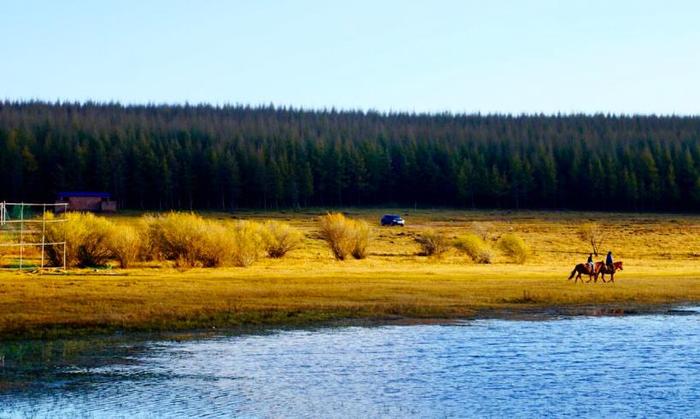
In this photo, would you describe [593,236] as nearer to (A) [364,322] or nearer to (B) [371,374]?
(A) [364,322]

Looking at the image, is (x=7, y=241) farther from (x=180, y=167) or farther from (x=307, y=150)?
(x=307, y=150)

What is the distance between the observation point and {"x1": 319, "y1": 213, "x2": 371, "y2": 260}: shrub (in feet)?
210

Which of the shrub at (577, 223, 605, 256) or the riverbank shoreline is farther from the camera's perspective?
the shrub at (577, 223, 605, 256)

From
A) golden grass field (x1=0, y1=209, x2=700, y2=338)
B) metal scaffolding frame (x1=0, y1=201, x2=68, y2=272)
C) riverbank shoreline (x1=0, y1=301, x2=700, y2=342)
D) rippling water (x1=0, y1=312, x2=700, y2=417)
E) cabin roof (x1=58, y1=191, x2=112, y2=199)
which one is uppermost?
cabin roof (x1=58, y1=191, x2=112, y2=199)

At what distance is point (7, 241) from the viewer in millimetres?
59906

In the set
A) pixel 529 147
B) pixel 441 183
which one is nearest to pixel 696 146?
pixel 529 147

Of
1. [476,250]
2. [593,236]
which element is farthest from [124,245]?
[593,236]

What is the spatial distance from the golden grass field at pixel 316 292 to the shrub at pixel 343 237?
94 cm

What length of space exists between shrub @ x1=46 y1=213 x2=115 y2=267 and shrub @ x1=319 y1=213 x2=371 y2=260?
14566mm

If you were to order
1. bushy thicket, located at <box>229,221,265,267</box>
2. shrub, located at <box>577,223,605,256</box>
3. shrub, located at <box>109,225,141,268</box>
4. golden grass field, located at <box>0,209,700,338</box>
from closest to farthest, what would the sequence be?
golden grass field, located at <box>0,209,700,338</box>, shrub, located at <box>109,225,141,268</box>, bushy thicket, located at <box>229,221,265,267</box>, shrub, located at <box>577,223,605,256</box>

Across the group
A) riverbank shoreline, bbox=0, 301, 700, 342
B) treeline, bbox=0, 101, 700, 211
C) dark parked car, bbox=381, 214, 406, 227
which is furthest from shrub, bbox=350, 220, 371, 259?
treeline, bbox=0, 101, 700, 211

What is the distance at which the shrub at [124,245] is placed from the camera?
54.3 m

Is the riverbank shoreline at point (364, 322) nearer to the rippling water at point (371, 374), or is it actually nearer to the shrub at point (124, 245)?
the rippling water at point (371, 374)

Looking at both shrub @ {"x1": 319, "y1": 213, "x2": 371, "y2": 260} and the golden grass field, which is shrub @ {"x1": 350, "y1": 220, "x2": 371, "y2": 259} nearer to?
shrub @ {"x1": 319, "y1": 213, "x2": 371, "y2": 260}
